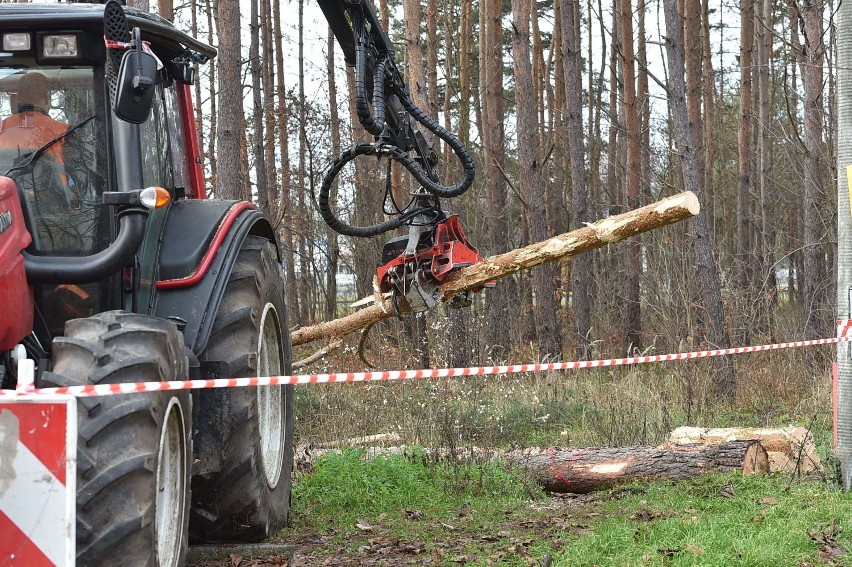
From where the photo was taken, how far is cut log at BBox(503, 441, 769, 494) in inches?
280

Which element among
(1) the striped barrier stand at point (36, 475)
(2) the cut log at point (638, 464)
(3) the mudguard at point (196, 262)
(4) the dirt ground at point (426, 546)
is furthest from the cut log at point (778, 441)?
(1) the striped barrier stand at point (36, 475)

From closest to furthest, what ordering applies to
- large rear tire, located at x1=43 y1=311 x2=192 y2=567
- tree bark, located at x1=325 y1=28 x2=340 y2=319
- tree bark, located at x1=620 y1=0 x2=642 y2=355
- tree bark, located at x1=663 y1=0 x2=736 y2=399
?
1. large rear tire, located at x1=43 y1=311 x2=192 y2=567
2. tree bark, located at x1=663 y1=0 x2=736 y2=399
3. tree bark, located at x1=620 y1=0 x2=642 y2=355
4. tree bark, located at x1=325 y1=28 x2=340 y2=319

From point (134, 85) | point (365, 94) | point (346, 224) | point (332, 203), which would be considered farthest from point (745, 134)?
point (134, 85)

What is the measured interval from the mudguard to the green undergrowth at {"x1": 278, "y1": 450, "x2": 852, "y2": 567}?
1502mm

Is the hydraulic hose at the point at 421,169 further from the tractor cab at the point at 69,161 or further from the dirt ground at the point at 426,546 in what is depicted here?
the tractor cab at the point at 69,161

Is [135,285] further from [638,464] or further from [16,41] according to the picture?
[638,464]

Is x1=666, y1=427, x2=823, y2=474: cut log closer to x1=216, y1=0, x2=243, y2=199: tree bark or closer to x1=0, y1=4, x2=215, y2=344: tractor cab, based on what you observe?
x1=0, y1=4, x2=215, y2=344: tractor cab

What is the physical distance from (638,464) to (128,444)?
15.0 feet

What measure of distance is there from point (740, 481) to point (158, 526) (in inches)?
170

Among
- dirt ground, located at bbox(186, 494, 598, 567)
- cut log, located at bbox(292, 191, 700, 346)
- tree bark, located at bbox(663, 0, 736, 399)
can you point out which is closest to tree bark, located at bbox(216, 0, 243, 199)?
cut log, located at bbox(292, 191, 700, 346)

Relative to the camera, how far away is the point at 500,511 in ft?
21.5

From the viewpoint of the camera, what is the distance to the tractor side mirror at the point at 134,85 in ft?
12.9

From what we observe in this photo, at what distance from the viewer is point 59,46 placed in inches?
181

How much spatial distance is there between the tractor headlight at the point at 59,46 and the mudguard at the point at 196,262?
1.12 m
